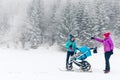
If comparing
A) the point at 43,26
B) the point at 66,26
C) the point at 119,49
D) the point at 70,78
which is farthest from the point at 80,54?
the point at 43,26

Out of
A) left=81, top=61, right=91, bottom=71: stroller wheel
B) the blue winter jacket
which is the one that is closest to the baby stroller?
left=81, top=61, right=91, bottom=71: stroller wheel

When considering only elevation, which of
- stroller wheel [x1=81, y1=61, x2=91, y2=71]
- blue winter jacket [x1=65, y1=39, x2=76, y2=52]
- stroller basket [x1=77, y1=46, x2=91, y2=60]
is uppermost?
blue winter jacket [x1=65, y1=39, x2=76, y2=52]

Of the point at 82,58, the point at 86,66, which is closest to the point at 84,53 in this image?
the point at 82,58

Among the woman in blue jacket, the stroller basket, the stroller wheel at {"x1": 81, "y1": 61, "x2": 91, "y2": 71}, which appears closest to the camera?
the stroller wheel at {"x1": 81, "y1": 61, "x2": 91, "y2": 71}

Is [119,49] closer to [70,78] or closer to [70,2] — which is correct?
[70,2]

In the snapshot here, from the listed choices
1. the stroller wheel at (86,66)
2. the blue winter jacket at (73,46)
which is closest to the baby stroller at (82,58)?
the stroller wheel at (86,66)

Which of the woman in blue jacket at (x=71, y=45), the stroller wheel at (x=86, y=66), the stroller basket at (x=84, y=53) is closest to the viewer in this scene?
the stroller wheel at (x=86, y=66)

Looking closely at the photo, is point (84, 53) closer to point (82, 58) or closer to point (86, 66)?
point (82, 58)

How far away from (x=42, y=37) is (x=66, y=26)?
3.03 metres

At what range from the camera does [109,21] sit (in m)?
32.0

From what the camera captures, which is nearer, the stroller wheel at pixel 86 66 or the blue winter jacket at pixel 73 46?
the stroller wheel at pixel 86 66

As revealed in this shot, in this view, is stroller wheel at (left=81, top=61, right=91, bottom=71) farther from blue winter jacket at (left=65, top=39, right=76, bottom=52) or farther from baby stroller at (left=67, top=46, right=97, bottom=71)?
blue winter jacket at (left=65, top=39, right=76, bottom=52)

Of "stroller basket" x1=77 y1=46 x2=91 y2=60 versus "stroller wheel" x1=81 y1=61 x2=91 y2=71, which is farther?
"stroller basket" x1=77 y1=46 x2=91 y2=60

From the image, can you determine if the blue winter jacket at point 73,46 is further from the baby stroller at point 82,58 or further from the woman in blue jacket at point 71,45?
the baby stroller at point 82,58
